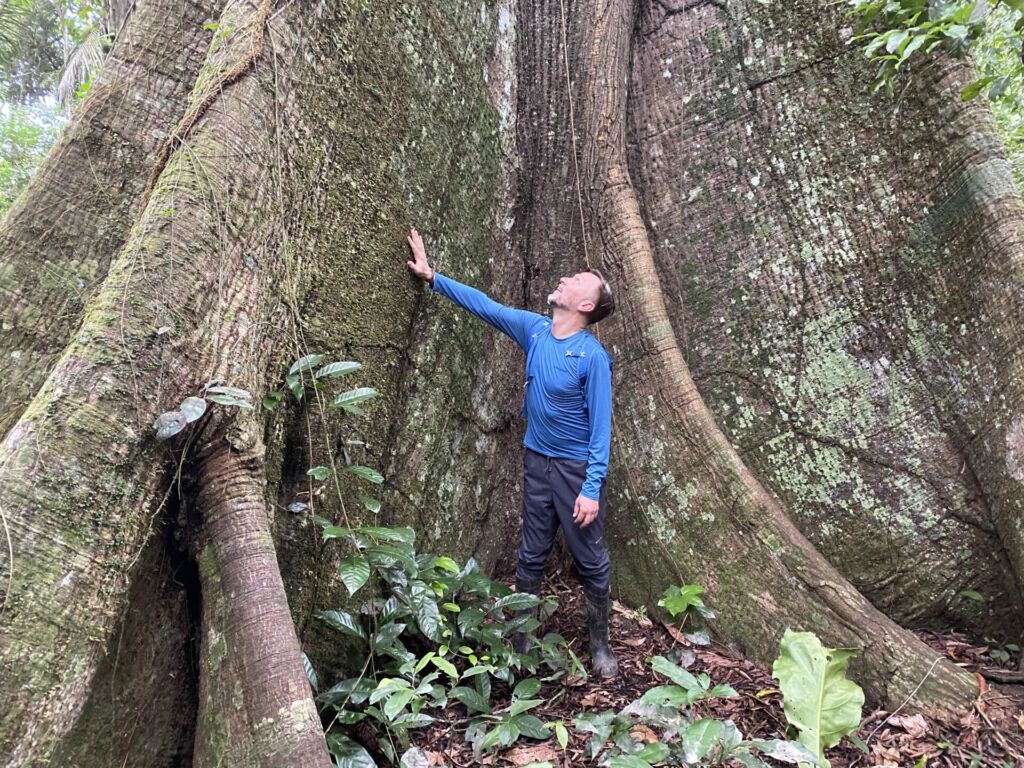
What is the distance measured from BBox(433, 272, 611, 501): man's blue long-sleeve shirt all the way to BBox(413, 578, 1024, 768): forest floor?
2.82ft

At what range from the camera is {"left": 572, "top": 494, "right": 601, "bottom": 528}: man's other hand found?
2.77 meters

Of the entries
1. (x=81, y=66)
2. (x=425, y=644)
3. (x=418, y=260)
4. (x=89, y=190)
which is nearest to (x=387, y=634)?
(x=425, y=644)

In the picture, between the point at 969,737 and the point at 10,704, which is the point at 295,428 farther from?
the point at 969,737

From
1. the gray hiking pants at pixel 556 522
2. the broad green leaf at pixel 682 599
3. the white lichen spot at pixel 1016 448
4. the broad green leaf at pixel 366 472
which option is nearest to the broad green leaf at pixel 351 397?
the broad green leaf at pixel 366 472

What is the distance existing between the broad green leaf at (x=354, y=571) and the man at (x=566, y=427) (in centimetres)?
99

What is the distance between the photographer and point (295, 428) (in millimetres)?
2418

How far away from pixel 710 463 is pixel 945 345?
1.27 metres

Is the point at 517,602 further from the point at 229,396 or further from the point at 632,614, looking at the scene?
the point at 229,396

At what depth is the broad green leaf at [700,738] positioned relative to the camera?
6.72ft

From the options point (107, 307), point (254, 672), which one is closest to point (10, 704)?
point (254, 672)

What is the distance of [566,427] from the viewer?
2.95 meters

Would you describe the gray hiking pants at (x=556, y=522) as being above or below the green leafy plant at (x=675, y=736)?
above

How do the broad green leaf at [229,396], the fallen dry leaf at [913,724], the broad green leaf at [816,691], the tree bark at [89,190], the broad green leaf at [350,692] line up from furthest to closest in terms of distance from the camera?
the tree bark at [89,190] < the fallen dry leaf at [913,724] < the broad green leaf at [816,691] < the broad green leaf at [350,692] < the broad green leaf at [229,396]

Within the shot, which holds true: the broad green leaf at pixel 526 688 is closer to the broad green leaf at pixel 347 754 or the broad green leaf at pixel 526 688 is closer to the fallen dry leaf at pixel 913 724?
the broad green leaf at pixel 347 754
